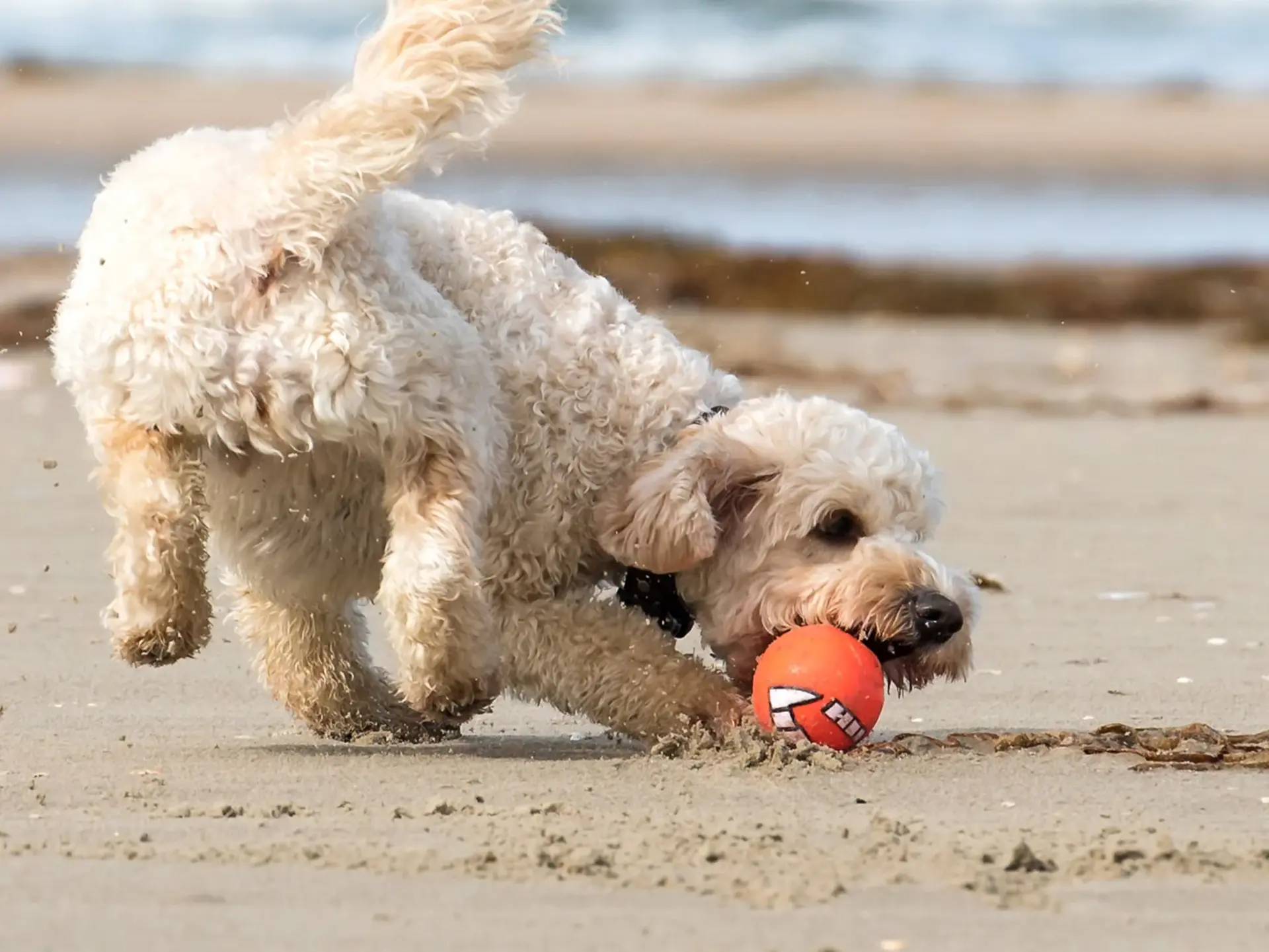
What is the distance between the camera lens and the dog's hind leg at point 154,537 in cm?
518

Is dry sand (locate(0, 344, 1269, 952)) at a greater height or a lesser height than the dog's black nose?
lesser

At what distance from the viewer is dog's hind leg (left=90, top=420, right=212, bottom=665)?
5.18 m

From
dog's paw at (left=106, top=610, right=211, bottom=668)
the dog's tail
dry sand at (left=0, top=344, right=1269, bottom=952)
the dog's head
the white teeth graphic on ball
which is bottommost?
dry sand at (left=0, top=344, right=1269, bottom=952)

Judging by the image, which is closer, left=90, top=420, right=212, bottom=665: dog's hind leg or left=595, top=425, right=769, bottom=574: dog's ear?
left=90, top=420, right=212, bottom=665: dog's hind leg

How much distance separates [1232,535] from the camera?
8.90 meters

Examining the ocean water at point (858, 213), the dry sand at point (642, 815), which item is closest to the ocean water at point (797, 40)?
the ocean water at point (858, 213)

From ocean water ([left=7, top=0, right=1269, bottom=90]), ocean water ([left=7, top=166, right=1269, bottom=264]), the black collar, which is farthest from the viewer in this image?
ocean water ([left=7, top=0, right=1269, bottom=90])

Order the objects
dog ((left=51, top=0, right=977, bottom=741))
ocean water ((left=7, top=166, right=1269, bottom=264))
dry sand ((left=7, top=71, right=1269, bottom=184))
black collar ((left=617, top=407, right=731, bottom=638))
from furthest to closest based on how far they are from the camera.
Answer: dry sand ((left=7, top=71, right=1269, bottom=184))
ocean water ((left=7, top=166, right=1269, bottom=264))
black collar ((left=617, top=407, right=731, bottom=638))
dog ((left=51, top=0, right=977, bottom=741))

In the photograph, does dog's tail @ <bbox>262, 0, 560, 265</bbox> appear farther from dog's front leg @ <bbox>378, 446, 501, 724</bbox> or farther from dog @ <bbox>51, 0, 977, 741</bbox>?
dog's front leg @ <bbox>378, 446, 501, 724</bbox>

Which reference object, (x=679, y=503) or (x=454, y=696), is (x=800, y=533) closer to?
(x=679, y=503)

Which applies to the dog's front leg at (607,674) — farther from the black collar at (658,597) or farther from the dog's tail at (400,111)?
the dog's tail at (400,111)

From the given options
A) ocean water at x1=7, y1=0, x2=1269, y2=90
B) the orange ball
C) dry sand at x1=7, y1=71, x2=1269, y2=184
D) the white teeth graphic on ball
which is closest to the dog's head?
the orange ball

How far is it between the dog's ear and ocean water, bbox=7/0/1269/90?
34.1 meters

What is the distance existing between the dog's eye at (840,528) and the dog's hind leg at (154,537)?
1496 mm
